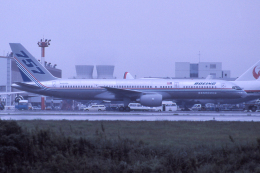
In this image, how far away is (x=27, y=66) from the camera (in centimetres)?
3797

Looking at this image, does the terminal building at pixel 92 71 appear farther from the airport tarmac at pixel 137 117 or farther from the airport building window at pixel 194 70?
the airport tarmac at pixel 137 117

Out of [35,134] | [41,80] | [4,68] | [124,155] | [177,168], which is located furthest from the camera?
[4,68]

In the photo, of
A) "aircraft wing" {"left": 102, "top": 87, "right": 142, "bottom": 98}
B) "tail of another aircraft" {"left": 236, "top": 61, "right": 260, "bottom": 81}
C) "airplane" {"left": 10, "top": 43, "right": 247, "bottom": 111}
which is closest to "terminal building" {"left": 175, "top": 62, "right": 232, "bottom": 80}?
"tail of another aircraft" {"left": 236, "top": 61, "right": 260, "bottom": 81}

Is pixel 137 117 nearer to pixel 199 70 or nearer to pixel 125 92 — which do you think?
pixel 125 92

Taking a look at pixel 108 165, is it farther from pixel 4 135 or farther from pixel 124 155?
pixel 4 135

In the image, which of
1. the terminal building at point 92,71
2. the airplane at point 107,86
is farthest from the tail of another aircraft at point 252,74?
the terminal building at point 92,71

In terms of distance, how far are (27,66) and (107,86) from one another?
976 centimetres

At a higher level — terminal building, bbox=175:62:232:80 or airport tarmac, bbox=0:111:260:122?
terminal building, bbox=175:62:232:80

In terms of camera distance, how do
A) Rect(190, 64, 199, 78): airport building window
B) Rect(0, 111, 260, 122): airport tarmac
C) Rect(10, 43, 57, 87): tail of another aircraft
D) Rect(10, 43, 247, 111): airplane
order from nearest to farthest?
Rect(0, 111, 260, 122): airport tarmac < Rect(10, 43, 247, 111): airplane < Rect(10, 43, 57, 87): tail of another aircraft < Rect(190, 64, 199, 78): airport building window

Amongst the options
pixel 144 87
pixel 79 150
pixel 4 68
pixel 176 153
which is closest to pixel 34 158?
pixel 79 150

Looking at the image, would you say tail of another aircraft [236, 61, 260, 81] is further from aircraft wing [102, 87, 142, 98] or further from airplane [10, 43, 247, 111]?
aircraft wing [102, 87, 142, 98]

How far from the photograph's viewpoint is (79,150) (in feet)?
39.3

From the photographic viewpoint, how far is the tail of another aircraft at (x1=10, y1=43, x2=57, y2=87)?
37.9m

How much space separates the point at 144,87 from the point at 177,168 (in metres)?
27.9
